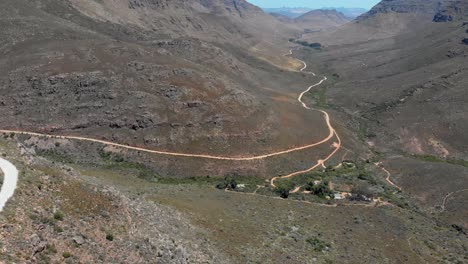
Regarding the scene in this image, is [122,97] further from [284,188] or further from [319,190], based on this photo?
[319,190]

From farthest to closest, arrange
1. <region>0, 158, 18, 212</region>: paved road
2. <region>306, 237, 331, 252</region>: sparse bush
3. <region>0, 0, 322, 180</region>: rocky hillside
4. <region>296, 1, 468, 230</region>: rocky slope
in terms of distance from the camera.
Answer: <region>0, 0, 322, 180</region>: rocky hillside
<region>296, 1, 468, 230</region>: rocky slope
<region>306, 237, 331, 252</region>: sparse bush
<region>0, 158, 18, 212</region>: paved road

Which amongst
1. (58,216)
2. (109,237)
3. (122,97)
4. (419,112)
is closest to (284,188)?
(122,97)

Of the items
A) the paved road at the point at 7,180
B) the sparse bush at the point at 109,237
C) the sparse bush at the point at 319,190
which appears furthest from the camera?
the sparse bush at the point at 319,190

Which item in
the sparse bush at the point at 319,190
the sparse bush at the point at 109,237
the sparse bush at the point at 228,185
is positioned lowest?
the sparse bush at the point at 228,185

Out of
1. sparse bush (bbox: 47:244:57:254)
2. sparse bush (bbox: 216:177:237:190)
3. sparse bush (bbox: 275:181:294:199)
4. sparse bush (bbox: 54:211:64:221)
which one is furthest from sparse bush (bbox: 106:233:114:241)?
sparse bush (bbox: 275:181:294:199)

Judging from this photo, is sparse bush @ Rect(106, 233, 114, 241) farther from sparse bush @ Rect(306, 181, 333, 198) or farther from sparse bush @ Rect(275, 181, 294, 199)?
sparse bush @ Rect(306, 181, 333, 198)

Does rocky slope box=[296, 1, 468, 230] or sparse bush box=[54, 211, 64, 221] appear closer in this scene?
sparse bush box=[54, 211, 64, 221]

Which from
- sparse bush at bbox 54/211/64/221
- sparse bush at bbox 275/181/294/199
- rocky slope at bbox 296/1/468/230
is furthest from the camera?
rocky slope at bbox 296/1/468/230

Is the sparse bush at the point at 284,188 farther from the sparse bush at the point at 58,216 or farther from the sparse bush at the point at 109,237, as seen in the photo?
the sparse bush at the point at 58,216

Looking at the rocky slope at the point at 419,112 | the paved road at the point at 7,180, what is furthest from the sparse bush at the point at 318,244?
the paved road at the point at 7,180
